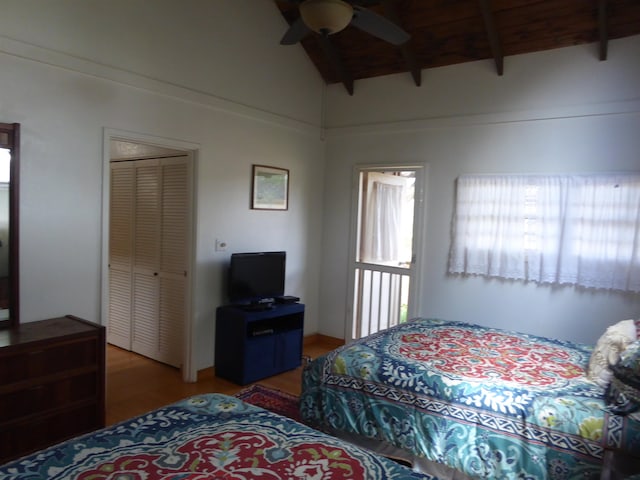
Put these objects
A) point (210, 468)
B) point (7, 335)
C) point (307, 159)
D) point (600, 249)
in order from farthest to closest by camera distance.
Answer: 1. point (307, 159)
2. point (600, 249)
3. point (7, 335)
4. point (210, 468)

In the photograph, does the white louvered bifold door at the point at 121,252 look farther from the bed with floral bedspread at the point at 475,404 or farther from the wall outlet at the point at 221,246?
the bed with floral bedspread at the point at 475,404

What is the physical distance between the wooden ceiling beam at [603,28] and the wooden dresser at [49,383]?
4.13 meters

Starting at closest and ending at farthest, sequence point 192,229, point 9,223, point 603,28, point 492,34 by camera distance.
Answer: point 9,223 → point 603,28 → point 492,34 → point 192,229

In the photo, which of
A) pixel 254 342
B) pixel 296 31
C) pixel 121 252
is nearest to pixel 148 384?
pixel 254 342

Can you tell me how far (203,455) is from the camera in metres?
1.52

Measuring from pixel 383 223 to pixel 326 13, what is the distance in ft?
10.00

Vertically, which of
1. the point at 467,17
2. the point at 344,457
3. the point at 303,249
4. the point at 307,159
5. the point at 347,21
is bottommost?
the point at 344,457

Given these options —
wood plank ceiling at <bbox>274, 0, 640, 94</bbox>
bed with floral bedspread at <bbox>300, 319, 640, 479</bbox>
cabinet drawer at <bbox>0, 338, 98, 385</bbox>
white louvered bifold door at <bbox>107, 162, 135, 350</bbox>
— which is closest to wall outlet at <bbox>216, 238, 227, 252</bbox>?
white louvered bifold door at <bbox>107, 162, 135, 350</bbox>

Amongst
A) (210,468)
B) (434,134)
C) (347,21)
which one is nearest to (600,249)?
(434,134)

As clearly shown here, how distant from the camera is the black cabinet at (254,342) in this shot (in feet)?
12.7

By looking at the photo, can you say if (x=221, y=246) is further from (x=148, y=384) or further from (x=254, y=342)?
(x=148, y=384)

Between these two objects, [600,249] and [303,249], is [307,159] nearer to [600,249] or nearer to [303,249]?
[303,249]

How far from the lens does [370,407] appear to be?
2572mm

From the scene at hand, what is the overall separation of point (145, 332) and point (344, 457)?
3387 mm
